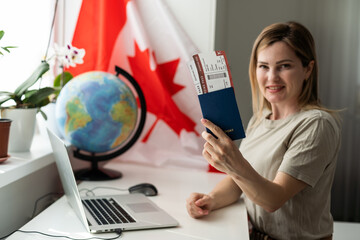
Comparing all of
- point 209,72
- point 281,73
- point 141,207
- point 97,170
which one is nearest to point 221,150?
point 209,72

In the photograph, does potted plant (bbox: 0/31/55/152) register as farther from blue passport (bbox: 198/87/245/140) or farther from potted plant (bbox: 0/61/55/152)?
blue passport (bbox: 198/87/245/140)

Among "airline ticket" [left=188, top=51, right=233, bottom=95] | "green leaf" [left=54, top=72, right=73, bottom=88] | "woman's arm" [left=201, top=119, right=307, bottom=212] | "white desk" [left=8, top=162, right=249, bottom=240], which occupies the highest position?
"airline ticket" [left=188, top=51, right=233, bottom=95]

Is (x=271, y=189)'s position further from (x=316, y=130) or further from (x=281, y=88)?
(x=281, y=88)

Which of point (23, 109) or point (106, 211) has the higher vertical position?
point (23, 109)

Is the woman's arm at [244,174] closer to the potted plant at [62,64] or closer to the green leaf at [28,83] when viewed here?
the green leaf at [28,83]

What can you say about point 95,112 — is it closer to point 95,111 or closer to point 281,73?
point 95,111

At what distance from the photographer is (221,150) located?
0.99 m

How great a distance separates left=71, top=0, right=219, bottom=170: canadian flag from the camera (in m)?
1.77

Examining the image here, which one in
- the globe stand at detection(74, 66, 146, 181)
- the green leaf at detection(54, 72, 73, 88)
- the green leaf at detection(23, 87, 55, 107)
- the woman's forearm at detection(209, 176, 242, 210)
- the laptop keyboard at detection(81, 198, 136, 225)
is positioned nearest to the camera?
the laptop keyboard at detection(81, 198, 136, 225)

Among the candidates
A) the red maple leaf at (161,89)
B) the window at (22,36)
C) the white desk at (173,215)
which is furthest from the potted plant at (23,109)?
the red maple leaf at (161,89)

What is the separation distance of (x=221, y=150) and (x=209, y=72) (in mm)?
198

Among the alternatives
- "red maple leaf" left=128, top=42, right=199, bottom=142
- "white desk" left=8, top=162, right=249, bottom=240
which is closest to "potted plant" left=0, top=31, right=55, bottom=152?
"white desk" left=8, top=162, right=249, bottom=240

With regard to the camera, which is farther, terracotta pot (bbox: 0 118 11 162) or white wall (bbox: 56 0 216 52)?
white wall (bbox: 56 0 216 52)

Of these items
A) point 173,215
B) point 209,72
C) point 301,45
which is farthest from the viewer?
point 301,45
